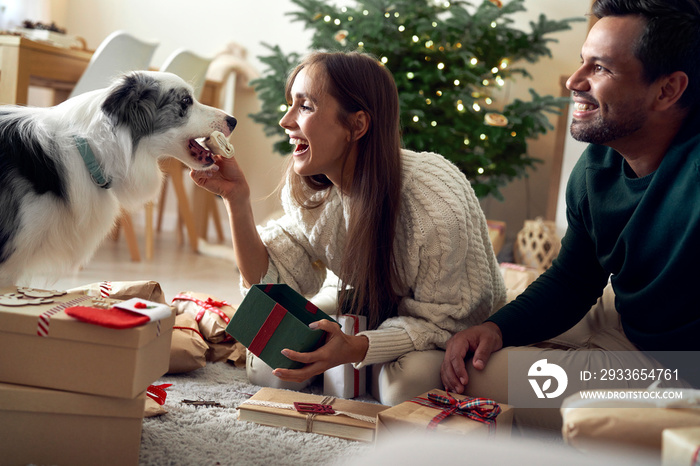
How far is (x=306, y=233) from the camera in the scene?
1583mm

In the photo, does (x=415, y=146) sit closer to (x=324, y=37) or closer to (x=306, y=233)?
(x=324, y=37)

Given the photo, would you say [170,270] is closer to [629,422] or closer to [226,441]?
[226,441]

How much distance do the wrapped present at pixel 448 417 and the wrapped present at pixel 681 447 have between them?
1.34 ft

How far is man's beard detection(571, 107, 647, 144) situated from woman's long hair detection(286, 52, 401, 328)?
0.42 meters

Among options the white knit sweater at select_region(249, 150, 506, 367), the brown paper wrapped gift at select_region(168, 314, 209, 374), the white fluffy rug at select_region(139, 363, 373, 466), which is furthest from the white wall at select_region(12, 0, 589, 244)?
the white fluffy rug at select_region(139, 363, 373, 466)

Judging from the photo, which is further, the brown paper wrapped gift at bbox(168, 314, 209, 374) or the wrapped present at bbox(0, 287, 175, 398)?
the brown paper wrapped gift at bbox(168, 314, 209, 374)

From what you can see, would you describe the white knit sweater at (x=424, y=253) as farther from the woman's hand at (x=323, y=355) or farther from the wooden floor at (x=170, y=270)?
the wooden floor at (x=170, y=270)

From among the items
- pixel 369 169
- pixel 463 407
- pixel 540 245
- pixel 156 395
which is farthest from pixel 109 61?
pixel 463 407

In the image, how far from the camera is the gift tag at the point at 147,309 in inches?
39.6

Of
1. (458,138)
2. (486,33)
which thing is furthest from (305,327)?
(486,33)

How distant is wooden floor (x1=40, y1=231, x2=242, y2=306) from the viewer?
2.73 m

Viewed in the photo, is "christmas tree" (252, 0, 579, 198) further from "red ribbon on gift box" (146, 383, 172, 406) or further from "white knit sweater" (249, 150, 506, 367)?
"red ribbon on gift box" (146, 383, 172, 406)

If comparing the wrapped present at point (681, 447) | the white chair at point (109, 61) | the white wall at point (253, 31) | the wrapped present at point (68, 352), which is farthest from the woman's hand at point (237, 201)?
the white wall at point (253, 31)

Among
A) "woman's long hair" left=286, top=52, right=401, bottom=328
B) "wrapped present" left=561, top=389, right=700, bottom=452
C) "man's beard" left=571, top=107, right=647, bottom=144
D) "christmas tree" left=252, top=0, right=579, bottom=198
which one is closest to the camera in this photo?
"wrapped present" left=561, top=389, right=700, bottom=452
